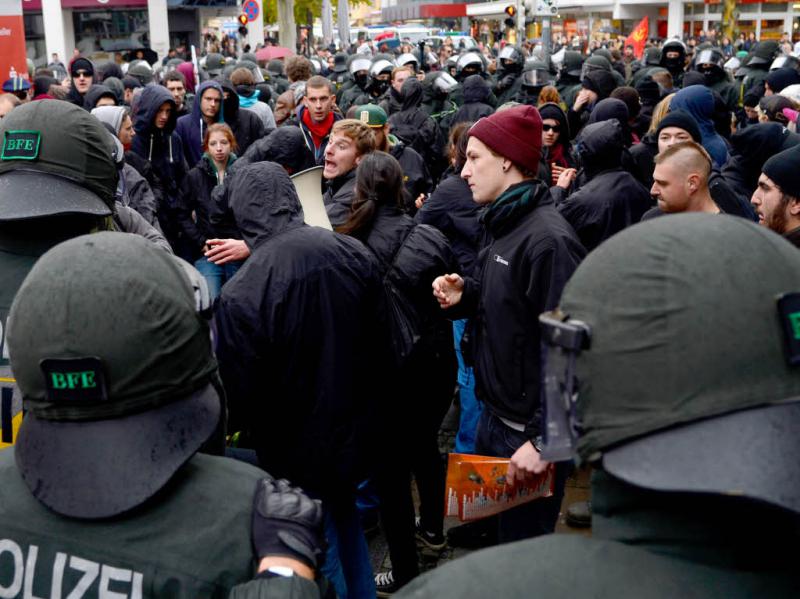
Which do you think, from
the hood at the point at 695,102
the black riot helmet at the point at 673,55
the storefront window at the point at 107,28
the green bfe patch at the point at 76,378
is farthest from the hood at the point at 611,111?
the storefront window at the point at 107,28

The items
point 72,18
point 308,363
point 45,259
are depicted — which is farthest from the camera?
point 72,18

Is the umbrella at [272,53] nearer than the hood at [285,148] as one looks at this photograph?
No

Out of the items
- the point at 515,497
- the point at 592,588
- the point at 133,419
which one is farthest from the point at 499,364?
the point at 592,588

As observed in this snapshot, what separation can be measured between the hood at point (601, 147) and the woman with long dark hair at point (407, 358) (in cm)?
162

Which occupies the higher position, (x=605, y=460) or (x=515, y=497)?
(x=605, y=460)

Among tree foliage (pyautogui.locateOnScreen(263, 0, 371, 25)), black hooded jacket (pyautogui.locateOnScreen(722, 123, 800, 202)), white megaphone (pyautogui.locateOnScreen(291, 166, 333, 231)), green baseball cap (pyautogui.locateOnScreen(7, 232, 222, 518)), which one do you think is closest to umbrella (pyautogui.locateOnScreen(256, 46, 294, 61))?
tree foliage (pyautogui.locateOnScreen(263, 0, 371, 25))

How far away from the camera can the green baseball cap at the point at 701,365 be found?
1.21 m

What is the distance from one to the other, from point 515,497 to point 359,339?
84 cm

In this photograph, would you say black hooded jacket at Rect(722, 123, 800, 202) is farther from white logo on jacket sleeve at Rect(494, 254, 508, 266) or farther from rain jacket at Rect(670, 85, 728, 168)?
white logo on jacket sleeve at Rect(494, 254, 508, 266)

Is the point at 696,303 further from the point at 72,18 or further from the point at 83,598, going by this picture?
the point at 72,18

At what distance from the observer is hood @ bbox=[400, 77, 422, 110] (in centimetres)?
916

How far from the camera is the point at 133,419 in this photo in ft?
5.56

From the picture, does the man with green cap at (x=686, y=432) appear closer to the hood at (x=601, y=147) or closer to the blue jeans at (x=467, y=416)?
the blue jeans at (x=467, y=416)

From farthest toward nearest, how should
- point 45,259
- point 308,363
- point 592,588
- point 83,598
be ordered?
1. point 308,363
2. point 45,259
3. point 83,598
4. point 592,588
